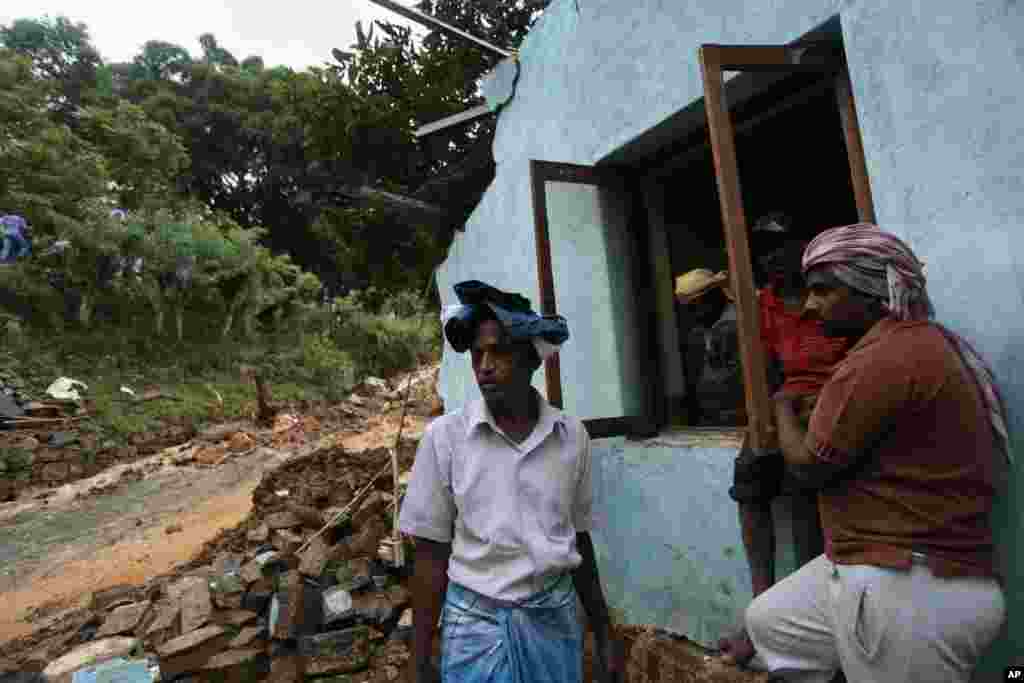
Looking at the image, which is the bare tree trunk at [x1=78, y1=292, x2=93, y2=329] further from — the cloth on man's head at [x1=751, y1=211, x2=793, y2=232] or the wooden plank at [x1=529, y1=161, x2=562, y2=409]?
the cloth on man's head at [x1=751, y1=211, x2=793, y2=232]

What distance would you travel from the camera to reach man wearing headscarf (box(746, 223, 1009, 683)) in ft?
4.64

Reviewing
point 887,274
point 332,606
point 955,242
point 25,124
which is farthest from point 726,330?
point 25,124

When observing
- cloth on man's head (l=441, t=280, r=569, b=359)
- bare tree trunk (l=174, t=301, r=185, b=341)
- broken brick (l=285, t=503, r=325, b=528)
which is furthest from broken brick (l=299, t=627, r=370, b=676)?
bare tree trunk (l=174, t=301, r=185, b=341)

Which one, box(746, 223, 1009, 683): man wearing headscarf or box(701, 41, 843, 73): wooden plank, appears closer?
box(746, 223, 1009, 683): man wearing headscarf

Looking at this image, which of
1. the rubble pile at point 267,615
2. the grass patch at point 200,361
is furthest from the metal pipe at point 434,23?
the grass patch at point 200,361

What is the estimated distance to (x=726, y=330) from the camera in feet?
9.74

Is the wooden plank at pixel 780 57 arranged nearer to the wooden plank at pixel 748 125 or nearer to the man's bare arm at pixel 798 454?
the wooden plank at pixel 748 125

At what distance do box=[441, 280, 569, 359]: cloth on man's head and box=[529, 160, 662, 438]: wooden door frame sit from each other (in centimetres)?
104

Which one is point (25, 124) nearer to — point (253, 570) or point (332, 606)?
point (253, 570)

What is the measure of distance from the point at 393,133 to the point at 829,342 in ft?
15.5

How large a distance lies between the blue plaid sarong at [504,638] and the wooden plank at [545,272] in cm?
139

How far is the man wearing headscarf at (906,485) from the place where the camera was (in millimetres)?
1415

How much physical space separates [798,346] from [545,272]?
1.26 meters

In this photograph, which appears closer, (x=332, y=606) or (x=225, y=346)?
(x=332, y=606)
